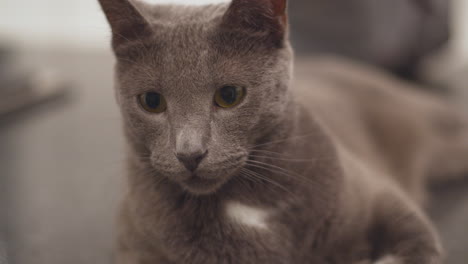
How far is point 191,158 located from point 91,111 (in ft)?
5.92

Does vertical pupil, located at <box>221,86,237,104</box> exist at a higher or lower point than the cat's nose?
higher

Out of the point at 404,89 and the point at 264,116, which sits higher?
the point at 404,89

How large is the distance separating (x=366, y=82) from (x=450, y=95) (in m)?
0.77

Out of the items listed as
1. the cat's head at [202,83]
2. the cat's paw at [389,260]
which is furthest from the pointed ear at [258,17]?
the cat's paw at [389,260]

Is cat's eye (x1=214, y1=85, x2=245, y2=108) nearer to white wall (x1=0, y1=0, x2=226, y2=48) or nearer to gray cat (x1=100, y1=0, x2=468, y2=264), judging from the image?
gray cat (x1=100, y1=0, x2=468, y2=264)

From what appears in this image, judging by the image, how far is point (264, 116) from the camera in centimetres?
96

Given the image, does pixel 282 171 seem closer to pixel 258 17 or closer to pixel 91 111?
pixel 258 17

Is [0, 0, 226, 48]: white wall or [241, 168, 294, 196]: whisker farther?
[0, 0, 226, 48]: white wall

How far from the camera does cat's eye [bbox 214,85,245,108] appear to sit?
0.91 metres

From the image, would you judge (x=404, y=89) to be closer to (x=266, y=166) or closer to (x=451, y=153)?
(x=451, y=153)

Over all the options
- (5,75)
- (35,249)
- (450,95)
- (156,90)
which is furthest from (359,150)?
(5,75)

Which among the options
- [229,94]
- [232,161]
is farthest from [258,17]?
[232,161]

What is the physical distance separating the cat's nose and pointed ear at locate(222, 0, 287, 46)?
0.25m

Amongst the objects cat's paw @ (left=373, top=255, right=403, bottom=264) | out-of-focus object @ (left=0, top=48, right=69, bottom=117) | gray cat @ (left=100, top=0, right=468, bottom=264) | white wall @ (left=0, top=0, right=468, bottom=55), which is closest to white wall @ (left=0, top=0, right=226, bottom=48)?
white wall @ (left=0, top=0, right=468, bottom=55)
